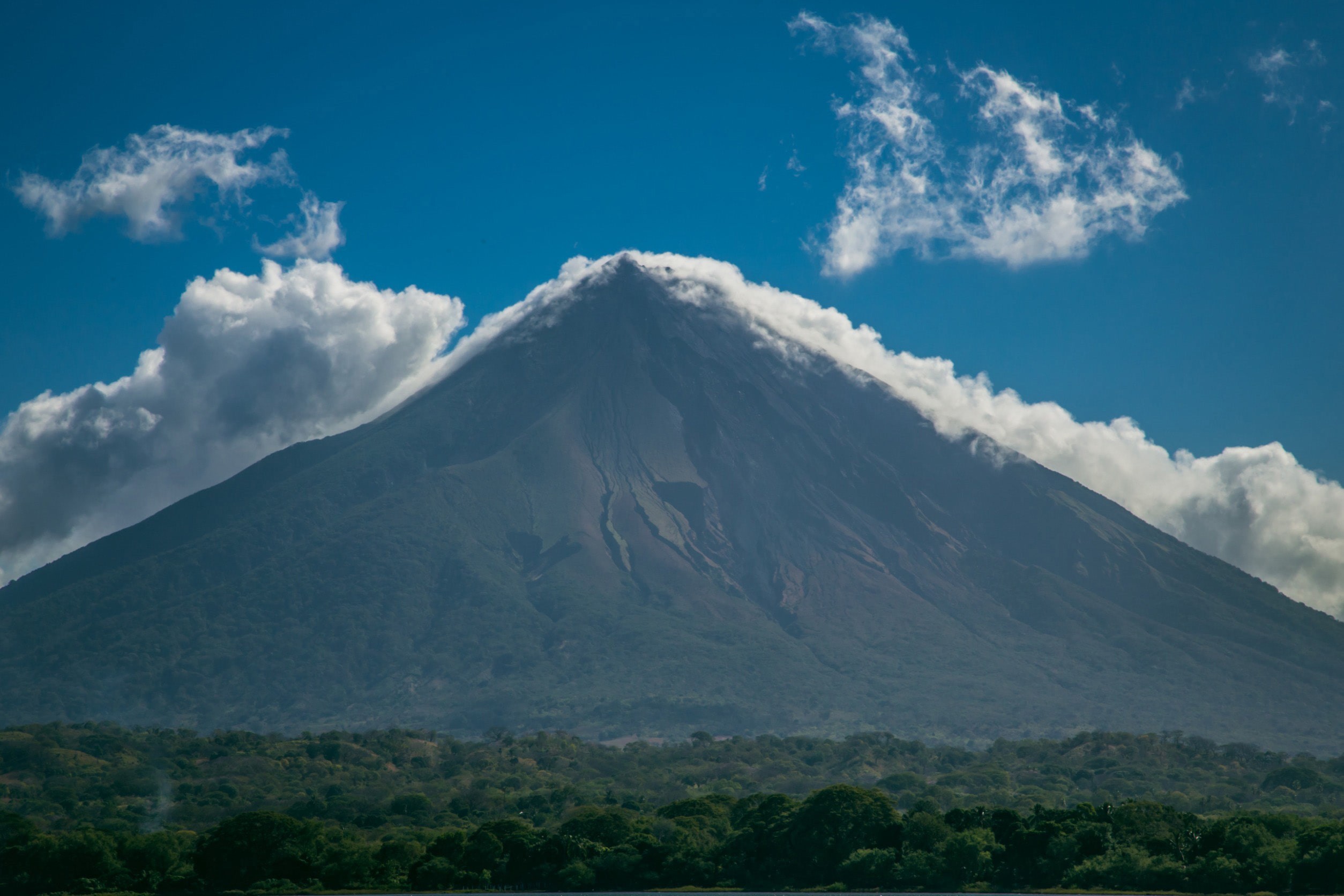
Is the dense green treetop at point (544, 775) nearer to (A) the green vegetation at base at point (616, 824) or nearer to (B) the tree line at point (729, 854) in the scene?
(A) the green vegetation at base at point (616, 824)

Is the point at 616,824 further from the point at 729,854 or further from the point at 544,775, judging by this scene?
the point at 544,775

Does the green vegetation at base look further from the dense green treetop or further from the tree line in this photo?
the dense green treetop

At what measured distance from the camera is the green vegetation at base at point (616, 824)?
7894 cm

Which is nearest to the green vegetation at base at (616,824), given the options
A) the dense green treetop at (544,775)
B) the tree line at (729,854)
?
the tree line at (729,854)

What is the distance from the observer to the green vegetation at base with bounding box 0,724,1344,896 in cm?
7894

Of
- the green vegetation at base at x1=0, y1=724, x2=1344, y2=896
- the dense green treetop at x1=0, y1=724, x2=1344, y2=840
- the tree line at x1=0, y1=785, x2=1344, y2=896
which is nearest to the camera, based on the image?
the tree line at x1=0, y1=785, x2=1344, y2=896

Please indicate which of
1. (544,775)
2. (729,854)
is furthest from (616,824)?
(544,775)

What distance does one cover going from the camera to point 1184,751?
174 meters

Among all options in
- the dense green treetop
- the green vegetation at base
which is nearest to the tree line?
the green vegetation at base

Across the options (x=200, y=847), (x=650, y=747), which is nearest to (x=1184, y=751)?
(x=650, y=747)

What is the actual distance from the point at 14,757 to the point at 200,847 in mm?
71229

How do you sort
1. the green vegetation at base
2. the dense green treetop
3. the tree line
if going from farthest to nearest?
the dense green treetop → the green vegetation at base → the tree line

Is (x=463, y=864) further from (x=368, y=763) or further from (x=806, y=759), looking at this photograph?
(x=806, y=759)

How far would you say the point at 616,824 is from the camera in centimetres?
8919
